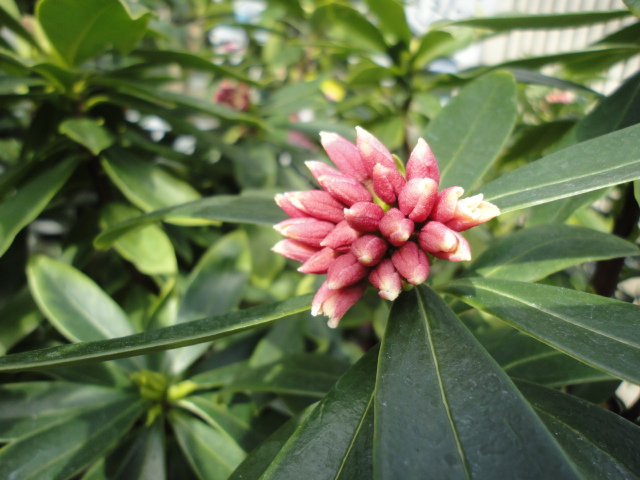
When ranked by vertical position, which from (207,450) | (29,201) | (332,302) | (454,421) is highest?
(29,201)

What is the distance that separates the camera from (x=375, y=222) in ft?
1.74

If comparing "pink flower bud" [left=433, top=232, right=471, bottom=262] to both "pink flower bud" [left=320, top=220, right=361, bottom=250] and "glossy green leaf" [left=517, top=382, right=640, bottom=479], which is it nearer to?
"pink flower bud" [left=320, top=220, right=361, bottom=250]

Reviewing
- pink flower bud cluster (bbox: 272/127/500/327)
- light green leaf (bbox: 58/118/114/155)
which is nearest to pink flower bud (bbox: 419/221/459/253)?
pink flower bud cluster (bbox: 272/127/500/327)

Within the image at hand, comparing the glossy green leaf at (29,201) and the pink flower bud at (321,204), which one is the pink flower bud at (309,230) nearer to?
the pink flower bud at (321,204)

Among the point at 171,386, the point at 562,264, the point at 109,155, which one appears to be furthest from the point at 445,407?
the point at 109,155

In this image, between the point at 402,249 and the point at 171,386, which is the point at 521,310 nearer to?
the point at 402,249

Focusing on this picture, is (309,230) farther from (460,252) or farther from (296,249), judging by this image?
(460,252)

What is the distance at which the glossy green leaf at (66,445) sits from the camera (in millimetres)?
625

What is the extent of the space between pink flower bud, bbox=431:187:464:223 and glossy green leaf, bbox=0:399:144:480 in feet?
2.00

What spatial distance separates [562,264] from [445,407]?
0.38 meters

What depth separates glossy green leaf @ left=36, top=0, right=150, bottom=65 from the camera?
741mm

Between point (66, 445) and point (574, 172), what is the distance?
83cm

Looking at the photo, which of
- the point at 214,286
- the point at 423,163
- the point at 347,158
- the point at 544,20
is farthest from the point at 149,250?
the point at 544,20

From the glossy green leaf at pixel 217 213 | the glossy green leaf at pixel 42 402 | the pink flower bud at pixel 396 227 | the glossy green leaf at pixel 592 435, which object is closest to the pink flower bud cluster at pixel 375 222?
the pink flower bud at pixel 396 227
